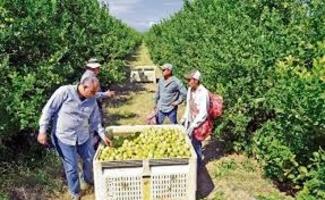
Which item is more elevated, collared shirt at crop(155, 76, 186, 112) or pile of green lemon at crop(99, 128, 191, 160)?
Answer: collared shirt at crop(155, 76, 186, 112)

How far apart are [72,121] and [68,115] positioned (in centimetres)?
11

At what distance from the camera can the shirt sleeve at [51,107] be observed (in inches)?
257

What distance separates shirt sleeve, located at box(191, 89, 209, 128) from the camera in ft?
25.8

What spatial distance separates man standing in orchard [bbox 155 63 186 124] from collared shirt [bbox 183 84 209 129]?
1023 mm

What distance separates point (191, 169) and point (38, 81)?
4071mm

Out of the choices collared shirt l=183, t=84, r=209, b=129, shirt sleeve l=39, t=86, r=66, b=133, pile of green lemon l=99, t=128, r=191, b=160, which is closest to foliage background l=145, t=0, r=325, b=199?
collared shirt l=183, t=84, r=209, b=129

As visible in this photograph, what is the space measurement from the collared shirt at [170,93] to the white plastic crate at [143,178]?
10.5 ft

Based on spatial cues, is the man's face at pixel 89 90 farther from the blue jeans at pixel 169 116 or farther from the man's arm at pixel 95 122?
the blue jeans at pixel 169 116

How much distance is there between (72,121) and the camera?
6.79 m

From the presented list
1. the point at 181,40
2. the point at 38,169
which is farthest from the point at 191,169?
the point at 181,40

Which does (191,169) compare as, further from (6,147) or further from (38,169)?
(6,147)

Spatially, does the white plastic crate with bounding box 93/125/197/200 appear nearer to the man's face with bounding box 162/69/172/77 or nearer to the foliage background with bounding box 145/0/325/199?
the foliage background with bounding box 145/0/325/199

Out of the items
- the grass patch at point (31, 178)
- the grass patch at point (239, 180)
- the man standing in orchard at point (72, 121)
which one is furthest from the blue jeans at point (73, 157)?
the grass patch at point (239, 180)

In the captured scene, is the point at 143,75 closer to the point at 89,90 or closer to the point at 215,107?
the point at 215,107
